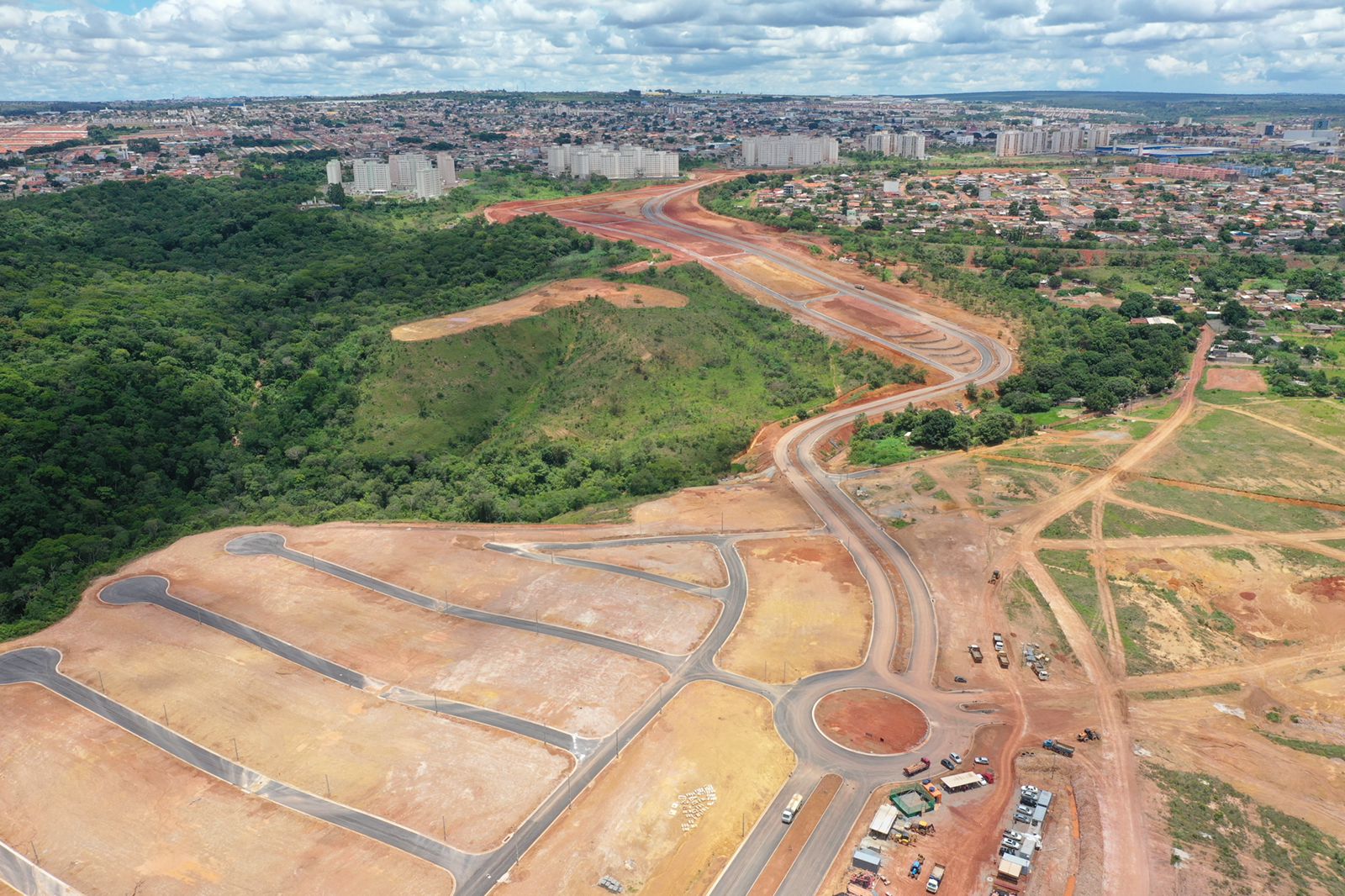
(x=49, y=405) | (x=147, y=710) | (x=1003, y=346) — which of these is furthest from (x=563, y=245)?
(x=147, y=710)

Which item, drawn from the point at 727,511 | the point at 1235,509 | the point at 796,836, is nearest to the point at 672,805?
the point at 796,836

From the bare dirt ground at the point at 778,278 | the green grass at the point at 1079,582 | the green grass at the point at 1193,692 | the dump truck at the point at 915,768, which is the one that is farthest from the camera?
the bare dirt ground at the point at 778,278

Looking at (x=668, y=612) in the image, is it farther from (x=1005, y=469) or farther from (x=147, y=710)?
(x=1005, y=469)

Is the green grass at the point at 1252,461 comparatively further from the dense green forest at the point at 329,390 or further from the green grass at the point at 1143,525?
the dense green forest at the point at 329,390

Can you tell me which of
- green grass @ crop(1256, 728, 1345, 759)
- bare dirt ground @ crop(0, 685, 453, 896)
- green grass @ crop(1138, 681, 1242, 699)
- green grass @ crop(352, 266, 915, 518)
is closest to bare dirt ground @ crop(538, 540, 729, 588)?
green grass @ crop(352, 266, 915, 518)

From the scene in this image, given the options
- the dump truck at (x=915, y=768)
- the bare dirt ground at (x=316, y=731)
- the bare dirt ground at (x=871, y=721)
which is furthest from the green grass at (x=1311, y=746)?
the bare dirt ground at (x=316, y=731)

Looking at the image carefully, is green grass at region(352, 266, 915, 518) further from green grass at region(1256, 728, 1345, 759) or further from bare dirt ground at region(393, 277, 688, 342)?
green grass at region(1256, 728, 1345, 759)
